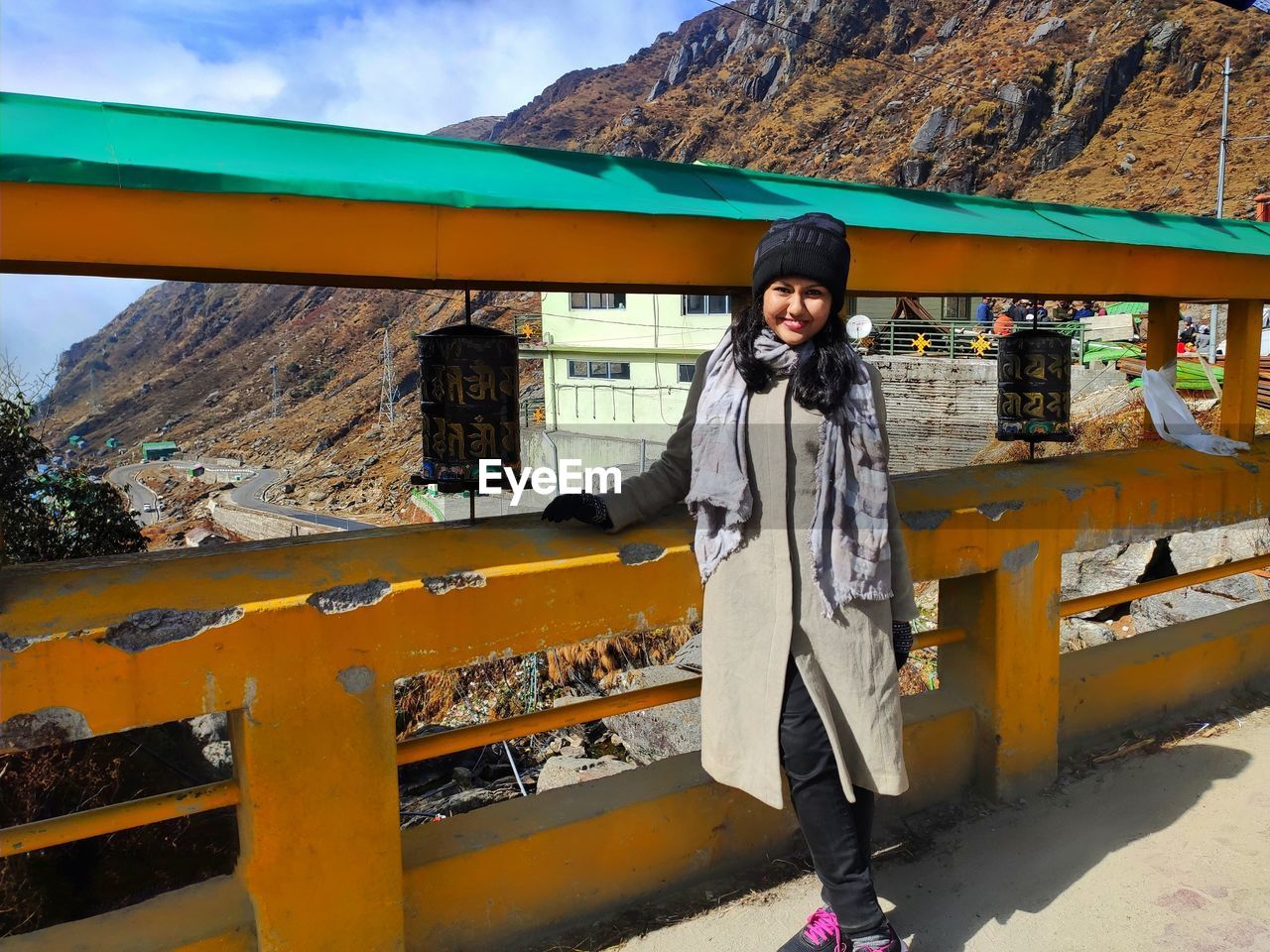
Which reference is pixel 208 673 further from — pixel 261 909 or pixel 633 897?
pixel 633 897

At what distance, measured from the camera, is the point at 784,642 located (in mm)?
2078

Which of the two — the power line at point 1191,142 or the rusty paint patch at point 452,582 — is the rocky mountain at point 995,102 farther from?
the rusty paint patch at point 452,582

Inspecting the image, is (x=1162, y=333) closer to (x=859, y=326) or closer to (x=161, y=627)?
(x=161, y=627)

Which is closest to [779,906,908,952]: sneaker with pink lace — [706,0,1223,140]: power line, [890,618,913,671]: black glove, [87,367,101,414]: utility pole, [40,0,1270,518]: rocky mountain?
[890,618,913,671]: black glove

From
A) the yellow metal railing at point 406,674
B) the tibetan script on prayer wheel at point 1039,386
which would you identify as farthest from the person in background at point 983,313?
the yellow metal railing at point 406,674

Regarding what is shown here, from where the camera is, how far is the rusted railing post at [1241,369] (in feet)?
12.4

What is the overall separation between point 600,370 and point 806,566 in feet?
77.9

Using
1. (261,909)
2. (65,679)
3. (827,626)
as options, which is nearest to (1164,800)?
(827,626)

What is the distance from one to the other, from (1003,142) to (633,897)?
171 feet

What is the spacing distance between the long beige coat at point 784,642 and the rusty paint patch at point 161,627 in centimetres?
108

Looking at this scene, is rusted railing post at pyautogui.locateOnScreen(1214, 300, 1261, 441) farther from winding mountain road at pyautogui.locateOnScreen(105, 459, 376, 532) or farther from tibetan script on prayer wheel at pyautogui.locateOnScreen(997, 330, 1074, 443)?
winding mountain road at pyautogui.locateOnScreen(105, 459, 376, 532)

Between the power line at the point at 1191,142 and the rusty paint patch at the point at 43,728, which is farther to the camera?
the power line at the point at 1191,142

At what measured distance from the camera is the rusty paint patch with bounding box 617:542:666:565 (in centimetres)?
236

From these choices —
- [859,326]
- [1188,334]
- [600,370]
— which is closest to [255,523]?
[600,370]
